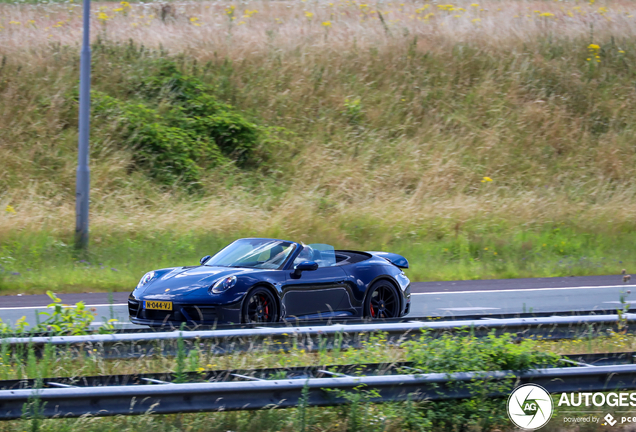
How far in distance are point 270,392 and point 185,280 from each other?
3.52 m

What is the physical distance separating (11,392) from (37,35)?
2195cm

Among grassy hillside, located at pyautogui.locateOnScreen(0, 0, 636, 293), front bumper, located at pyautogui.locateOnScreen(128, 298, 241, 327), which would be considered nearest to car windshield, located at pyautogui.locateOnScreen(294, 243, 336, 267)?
front bumper, located at pyautogui.locateOnScreen(128, 298, 241, 327)

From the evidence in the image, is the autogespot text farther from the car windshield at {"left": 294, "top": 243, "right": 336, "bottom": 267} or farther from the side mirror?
the car windshield at {"left": 294, "top": 243, "right": 336, "bottom": 267}

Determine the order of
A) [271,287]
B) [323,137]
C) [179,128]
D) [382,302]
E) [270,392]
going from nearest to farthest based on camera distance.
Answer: [270,392], [271,287], [382,302], [179,128], [323,137]

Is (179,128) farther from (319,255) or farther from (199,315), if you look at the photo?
(199,315)

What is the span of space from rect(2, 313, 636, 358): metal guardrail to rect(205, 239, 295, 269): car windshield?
194 cm

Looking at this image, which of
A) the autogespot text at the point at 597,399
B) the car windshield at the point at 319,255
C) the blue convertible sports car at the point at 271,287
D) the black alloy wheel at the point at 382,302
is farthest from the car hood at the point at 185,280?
the autogespot text at the point at 597,399

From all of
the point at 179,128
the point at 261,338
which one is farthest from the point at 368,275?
the point at 179,128

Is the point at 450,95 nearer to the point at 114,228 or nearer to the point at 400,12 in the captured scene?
the point at 400,12

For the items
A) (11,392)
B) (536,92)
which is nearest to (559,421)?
(11,392)

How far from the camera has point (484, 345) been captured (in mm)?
5398

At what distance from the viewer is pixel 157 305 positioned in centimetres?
770

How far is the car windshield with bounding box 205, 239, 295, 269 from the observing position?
856 centimetres

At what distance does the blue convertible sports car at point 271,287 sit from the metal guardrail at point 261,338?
89cm
